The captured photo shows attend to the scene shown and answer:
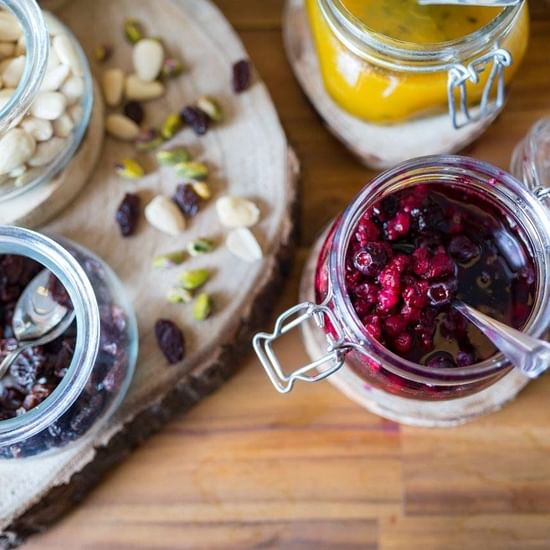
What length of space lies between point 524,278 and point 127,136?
0.47 metres

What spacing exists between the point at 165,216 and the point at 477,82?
0.36 m

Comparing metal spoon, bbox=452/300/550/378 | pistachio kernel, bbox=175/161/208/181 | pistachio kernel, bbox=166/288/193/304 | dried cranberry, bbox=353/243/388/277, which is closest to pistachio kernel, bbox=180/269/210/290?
pistachio kernel, bbox=166/288/193/304

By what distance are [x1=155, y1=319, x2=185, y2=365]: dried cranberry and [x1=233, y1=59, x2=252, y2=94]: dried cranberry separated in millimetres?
282

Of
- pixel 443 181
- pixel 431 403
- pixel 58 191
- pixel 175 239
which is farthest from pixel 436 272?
pixel 58 191

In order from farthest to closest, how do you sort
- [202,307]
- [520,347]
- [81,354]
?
1. [202,307]
2. [81,354]
3. [520,347]

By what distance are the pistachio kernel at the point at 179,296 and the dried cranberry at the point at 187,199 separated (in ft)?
0.29

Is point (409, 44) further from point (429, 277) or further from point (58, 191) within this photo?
point (58, 191)

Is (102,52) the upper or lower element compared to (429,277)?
upper

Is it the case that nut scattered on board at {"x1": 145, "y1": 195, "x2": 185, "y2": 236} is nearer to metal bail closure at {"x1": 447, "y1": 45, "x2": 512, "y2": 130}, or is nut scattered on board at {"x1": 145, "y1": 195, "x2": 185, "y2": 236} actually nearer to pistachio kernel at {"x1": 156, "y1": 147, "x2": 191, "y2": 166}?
pistachio kernel at {"x1": 156, "y1": 147, "x2": 191, "y2": 166}

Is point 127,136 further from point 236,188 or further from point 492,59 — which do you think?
point 492,59

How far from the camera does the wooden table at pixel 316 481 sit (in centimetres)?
Result: 94

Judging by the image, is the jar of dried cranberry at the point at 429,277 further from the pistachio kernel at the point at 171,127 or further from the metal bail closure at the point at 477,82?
the pistachio kernel at the point at 171,127

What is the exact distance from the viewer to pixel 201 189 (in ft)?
2.99

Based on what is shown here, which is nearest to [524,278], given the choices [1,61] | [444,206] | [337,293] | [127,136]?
[444,206]
